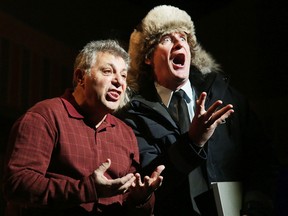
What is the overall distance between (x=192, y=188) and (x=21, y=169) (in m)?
0.69

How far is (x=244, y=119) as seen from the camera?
5.50 feet

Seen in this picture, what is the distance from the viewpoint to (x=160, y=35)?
1.78 metres

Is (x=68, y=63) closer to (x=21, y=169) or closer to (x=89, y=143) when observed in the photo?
Result: (x=89, y=143)

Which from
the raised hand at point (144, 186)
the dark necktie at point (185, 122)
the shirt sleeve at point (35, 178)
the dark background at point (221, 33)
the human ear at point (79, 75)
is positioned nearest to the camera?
the shirt sleeve at point (35, 178)

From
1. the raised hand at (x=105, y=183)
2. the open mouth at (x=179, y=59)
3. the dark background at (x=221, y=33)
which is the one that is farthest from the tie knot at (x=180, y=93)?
the dark background at (x=221, y=33)

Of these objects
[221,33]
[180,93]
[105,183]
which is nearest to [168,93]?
[180,93]

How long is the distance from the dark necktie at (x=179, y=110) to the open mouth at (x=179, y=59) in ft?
0.38

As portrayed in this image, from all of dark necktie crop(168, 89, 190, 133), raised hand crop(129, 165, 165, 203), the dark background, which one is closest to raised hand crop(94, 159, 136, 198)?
raised hand crop(129, 165, 165, 203)

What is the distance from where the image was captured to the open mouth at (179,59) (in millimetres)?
1706

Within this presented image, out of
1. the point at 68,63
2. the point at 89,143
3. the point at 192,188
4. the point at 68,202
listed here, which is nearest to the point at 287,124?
the point at 192,188

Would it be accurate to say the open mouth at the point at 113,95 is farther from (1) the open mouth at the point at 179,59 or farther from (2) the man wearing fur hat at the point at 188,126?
(1) the open mouth at the point at 179,59

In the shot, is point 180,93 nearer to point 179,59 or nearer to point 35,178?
point 179,59

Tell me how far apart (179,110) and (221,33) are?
134cm

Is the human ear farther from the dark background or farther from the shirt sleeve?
the dark background
